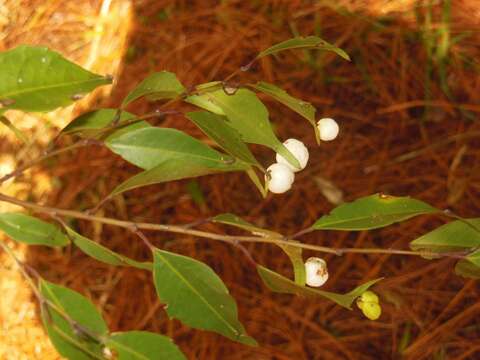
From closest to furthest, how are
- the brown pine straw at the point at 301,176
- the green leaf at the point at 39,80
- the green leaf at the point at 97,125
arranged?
the green leaf at the point at 39,80, the green leaf at the point at 97,125, the brown pine straw at the point at 301,176

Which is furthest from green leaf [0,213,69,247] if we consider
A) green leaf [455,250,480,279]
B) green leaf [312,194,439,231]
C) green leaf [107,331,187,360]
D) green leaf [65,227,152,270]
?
green leaf [455,250,480,279]

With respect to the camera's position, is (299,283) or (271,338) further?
(271,338)

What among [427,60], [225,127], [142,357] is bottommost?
[142,357]

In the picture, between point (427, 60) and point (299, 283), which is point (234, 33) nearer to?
point (427, 60)

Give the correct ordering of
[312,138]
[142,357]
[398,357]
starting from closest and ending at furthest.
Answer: [142,357] → [398,357] → [312,138]

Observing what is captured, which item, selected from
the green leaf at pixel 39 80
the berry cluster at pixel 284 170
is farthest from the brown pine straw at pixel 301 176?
the green leaf at pixel 39 80

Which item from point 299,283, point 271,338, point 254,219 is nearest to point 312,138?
point 254,219

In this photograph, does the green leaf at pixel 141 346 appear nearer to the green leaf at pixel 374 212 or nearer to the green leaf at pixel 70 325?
the green leaf at pixel 70 325
